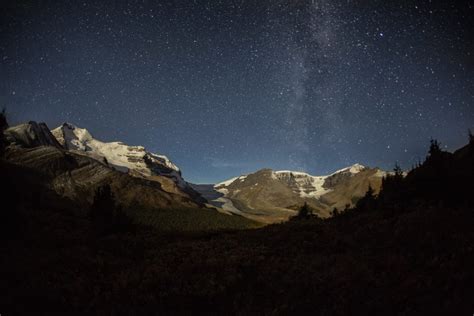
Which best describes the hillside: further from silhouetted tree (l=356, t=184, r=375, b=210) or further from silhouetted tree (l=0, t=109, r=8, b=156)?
silhouetted tree (l=356, t=184, r=375, b=210)

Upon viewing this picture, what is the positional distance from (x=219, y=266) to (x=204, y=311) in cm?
429

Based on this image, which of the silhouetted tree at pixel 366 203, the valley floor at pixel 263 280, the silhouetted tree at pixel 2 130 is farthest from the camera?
the silhouetted tree at pixel 366 203

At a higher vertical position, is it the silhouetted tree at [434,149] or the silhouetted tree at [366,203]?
the silhouetted tree at [434,149]

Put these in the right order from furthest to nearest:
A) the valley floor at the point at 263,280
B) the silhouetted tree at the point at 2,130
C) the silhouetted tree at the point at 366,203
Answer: the silhouetted tree at the point at 366,203, the silhouetted tree at the point at 2,130, the valley floor at the point at 263,280

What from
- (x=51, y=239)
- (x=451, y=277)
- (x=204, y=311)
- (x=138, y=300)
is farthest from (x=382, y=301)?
(x=51, y=239)

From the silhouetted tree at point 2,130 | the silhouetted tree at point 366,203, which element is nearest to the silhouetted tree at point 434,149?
the silhouetted tree at point 366,203

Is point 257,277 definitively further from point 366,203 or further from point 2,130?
point 366,203

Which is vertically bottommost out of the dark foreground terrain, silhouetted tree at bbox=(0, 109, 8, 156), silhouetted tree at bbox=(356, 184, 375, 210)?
the dark foreground terrain

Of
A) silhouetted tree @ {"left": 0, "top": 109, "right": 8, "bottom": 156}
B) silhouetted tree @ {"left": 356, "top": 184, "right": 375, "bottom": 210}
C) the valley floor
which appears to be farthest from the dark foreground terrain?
silhouetted tree @ {"left": 356, "top": 184, "right": 375, "bottom": 210}

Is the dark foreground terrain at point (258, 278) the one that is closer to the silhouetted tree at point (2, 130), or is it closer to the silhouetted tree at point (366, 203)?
the silhouetted tree at point (2, 130)

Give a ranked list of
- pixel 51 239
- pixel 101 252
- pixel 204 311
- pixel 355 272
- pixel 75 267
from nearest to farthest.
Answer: pixel 204 311 → pixel 355 272 → pixel 75 267 → pixel 101 252 → pixel 51 239

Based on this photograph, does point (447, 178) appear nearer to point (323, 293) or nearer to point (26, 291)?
point (323, 293)

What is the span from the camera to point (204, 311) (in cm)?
690

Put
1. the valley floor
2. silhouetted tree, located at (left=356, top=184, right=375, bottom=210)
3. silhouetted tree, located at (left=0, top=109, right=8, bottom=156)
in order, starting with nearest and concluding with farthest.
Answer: the valley floor < silhouetted tree, located at (left=0, top=109, right=8, bottom=156) < silhouetted tree, located at (left=356, top=184, right=375, bottom=210)
